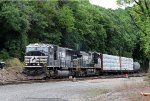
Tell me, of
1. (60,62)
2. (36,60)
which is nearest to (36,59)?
(36,60)

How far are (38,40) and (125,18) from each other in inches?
1999

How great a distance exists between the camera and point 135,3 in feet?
118

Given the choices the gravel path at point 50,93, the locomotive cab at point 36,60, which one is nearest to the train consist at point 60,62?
the locomotive cab at point 36,60

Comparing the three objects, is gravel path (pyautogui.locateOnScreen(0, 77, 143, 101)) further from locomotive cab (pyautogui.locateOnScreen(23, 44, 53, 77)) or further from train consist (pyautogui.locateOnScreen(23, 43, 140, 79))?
train consist (pyautogui.locateOnScreen(23, 43, 140, 79))

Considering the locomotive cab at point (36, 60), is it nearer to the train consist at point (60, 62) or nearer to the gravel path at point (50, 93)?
the train consist at point (60, 62)

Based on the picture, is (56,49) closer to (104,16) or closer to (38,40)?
(38,40)

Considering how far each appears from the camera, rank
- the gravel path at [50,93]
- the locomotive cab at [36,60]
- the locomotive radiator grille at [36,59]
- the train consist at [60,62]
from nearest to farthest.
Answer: the gravel path at [50,93], the locomotive cab at [36,60], the train consist at [60,62], the locomotive radiator grille at [36,59]

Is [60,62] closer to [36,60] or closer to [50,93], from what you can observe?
[36,60]

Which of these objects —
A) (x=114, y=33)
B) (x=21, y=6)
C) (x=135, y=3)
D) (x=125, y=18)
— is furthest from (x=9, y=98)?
(x=125, y=18)

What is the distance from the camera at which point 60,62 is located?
42.7 m

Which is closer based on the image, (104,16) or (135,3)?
(135,3)

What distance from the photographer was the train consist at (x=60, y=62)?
3875 cm

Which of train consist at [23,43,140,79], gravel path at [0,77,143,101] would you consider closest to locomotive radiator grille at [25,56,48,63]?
train consist at [23,43,140,79]

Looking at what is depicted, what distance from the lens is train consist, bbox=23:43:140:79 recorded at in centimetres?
3875
